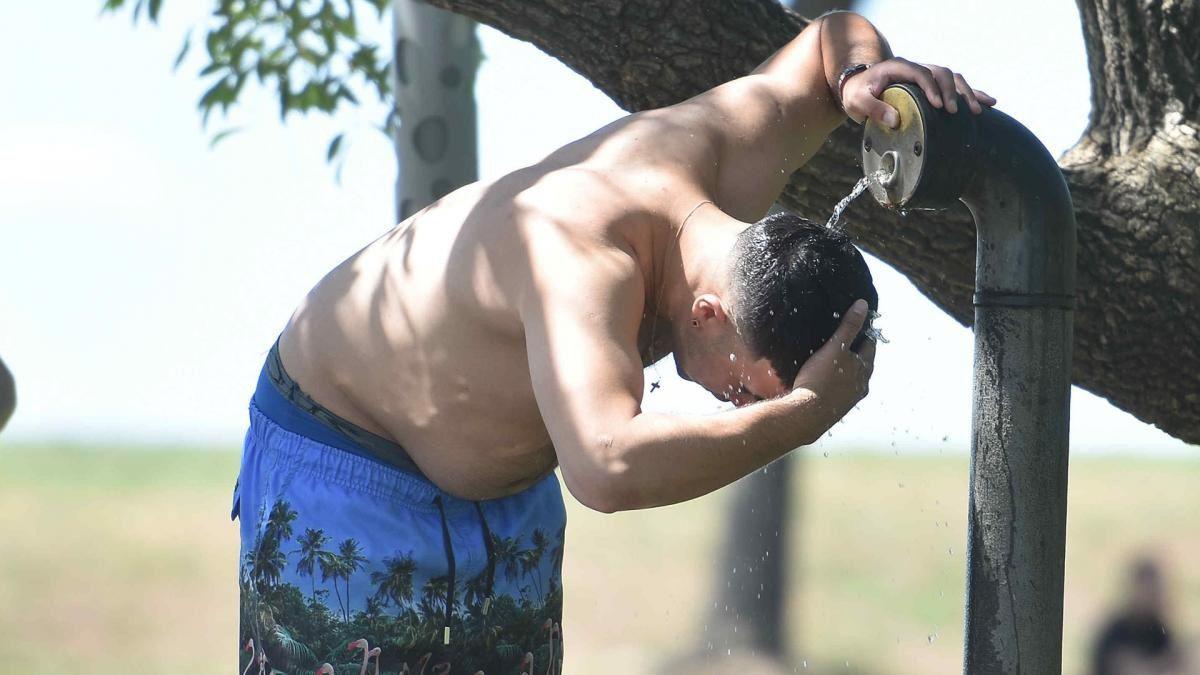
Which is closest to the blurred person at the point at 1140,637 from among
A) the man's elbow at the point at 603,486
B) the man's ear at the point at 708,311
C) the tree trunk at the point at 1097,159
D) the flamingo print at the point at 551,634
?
the tree trunk at the point at 1097,159

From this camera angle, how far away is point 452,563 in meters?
2.42

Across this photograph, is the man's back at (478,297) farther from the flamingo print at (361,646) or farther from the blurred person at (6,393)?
the blurred person at (6,393)

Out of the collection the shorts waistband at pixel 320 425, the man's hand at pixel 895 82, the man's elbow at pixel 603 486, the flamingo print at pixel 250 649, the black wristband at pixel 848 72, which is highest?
the black wristband at pixel 848 72

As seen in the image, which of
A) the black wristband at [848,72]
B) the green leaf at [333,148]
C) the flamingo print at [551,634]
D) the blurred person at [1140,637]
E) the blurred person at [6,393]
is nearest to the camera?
the black wristband at [848,72]

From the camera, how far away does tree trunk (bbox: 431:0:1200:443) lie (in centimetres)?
302

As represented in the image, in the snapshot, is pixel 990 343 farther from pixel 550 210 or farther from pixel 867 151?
pixel 550 210

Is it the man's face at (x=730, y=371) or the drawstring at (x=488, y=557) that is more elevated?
the man's face at (x=730, y=371)

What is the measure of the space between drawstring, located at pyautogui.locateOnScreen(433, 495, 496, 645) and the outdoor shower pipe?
86 cm

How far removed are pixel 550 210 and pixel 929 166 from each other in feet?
2.01

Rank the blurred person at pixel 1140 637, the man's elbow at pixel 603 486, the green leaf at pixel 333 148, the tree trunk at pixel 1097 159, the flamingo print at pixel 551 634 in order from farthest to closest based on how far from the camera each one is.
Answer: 1. the blurred person at pixel 1140 637
2. the green leaf at pixel 333 148
3. the tree trunk at pixel 1097 159
4. the flamingo print at pixel 551 634
5. the man's elbow at pixel 603 486

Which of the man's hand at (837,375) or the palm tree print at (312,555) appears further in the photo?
the palm tree print at (312,555)

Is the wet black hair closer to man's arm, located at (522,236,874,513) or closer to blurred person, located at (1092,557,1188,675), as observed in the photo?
man's arm, located at (522,236,874,513)

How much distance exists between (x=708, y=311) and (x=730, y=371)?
0.37ft

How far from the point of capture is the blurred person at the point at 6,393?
3479 millimetres
